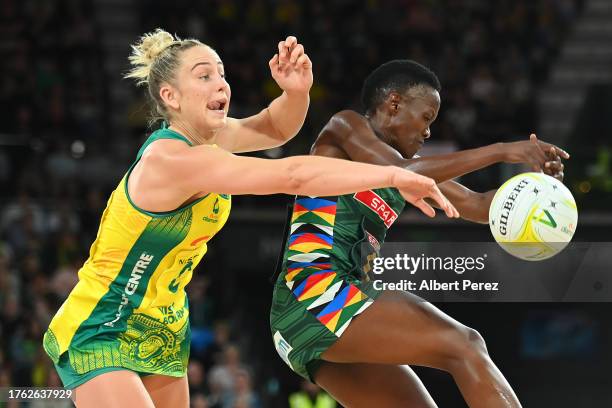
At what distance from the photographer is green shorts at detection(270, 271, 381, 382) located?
13.1 ft

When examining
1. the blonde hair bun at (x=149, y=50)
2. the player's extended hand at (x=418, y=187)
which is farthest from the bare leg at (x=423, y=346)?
the blonde hair bun at (x=149, y=50)

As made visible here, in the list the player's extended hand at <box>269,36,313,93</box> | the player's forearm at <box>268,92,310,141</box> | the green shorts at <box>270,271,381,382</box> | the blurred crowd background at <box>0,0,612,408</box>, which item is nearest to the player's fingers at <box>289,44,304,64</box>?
the player's extended hand at <box>269,36,313,93</box>

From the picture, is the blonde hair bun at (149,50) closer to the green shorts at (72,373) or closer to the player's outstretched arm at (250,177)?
the player's outstretched arm at (250,177)

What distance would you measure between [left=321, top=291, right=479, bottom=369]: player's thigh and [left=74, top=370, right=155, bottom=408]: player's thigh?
77 centimetres

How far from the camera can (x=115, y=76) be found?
1298 centimetres

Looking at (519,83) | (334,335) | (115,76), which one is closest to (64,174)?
(115,76)

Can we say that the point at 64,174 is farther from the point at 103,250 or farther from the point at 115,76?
the point at 103,250

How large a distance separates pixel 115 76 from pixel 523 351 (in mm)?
9066

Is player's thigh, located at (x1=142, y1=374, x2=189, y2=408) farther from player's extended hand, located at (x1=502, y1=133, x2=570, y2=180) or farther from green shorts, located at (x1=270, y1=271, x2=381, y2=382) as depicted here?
player's extended hand, located at (x1=502, y1=133, x2=570, y2=180)

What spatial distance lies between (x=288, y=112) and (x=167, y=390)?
1308 millimetres

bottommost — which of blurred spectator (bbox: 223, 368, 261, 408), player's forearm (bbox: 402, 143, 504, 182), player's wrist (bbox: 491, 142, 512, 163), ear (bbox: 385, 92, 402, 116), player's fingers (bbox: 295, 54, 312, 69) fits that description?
blurred spectator (bbox: 223, 368, 261, 408)

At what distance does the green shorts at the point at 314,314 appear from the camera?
3.99 metres

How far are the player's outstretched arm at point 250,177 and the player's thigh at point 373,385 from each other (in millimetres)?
974

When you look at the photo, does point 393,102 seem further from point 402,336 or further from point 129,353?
point 129,353
